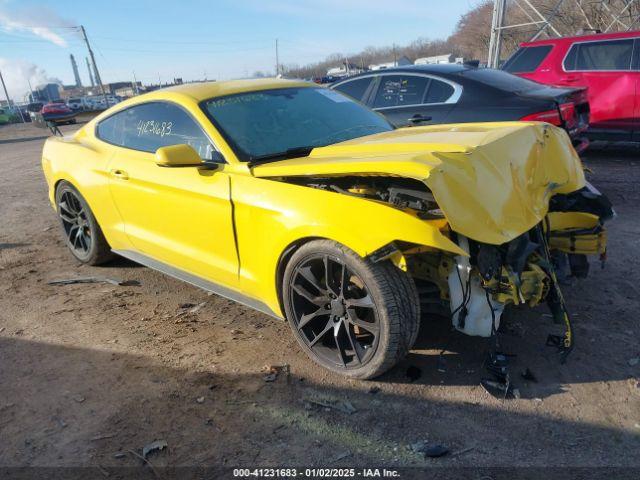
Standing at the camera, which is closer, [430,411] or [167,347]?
[430,411]

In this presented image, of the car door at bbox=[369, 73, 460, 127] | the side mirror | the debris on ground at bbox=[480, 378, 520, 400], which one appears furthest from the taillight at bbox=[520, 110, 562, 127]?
the side mirror

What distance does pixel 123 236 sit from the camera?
4.16 m

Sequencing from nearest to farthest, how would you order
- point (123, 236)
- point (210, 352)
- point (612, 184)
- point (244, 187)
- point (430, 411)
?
point (430, 411)
point (244, 187)
point (210, 352)
point (123, 236)
point (612, 184)

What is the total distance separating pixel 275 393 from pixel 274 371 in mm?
219

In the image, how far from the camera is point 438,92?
6.04 m

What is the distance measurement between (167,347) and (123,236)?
123cm

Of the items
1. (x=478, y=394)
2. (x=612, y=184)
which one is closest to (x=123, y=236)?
(x=478, y=394)

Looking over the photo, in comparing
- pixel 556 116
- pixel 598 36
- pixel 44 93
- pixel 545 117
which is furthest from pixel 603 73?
pixel 44 93

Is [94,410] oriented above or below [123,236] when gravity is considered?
below

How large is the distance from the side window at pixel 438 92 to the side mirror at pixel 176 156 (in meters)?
3.75

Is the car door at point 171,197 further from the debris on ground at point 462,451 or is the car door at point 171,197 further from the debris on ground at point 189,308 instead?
the debris on ground at point 462,451

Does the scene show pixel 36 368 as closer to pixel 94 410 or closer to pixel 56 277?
pixel 94 410

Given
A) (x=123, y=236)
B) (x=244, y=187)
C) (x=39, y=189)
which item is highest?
(x=244, y=187)

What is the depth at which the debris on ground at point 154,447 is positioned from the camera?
7.97ft
